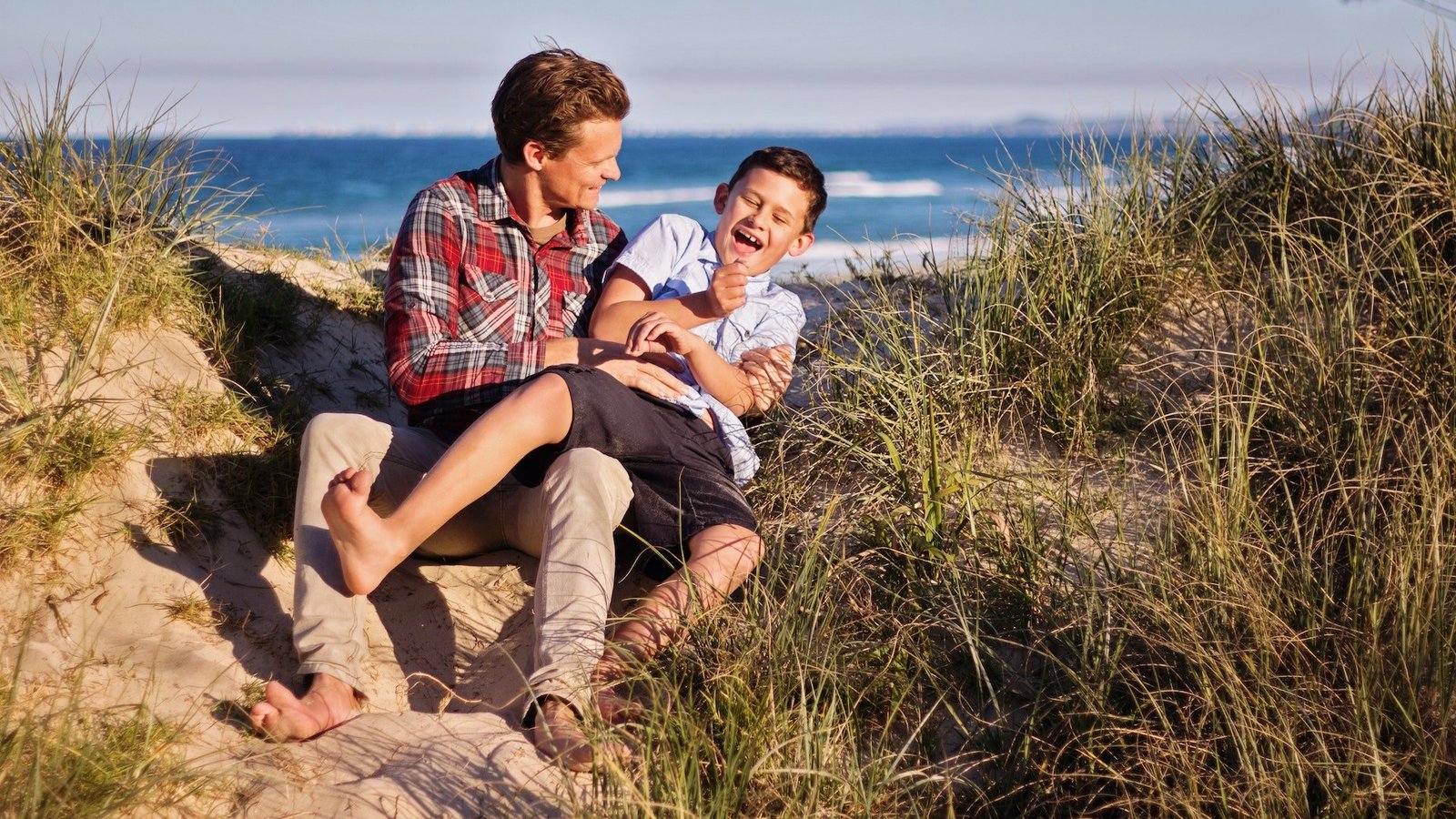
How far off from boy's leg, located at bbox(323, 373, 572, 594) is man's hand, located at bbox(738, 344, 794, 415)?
77cm

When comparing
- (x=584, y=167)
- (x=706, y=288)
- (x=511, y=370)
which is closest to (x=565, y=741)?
(x=511, y=370)

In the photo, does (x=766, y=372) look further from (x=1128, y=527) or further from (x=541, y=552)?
(x=1128, y=527)

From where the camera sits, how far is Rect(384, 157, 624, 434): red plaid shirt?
320cm

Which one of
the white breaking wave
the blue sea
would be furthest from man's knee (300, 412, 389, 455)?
the white breaking wave

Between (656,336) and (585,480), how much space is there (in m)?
0.51

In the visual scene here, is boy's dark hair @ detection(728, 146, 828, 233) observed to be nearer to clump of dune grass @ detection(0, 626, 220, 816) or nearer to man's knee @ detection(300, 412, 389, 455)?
man's knee @ detection(300, 412, 389, 455)

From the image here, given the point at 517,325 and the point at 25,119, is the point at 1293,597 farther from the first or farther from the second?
the point at 25,119

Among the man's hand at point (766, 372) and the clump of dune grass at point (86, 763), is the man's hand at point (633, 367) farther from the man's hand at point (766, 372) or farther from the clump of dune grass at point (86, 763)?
the clump of dune grass at point (86, 763)

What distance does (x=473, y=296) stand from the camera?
342 centimetres

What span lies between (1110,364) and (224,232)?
334 centimetres

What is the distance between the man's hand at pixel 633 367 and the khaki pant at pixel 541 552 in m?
0.35

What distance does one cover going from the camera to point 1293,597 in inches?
99.9

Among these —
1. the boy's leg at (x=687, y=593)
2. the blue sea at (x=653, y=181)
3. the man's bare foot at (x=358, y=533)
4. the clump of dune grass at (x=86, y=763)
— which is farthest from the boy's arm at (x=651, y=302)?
the blue sea at (x=653, y=181)

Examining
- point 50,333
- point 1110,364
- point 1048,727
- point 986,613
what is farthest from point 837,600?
point 50,333
